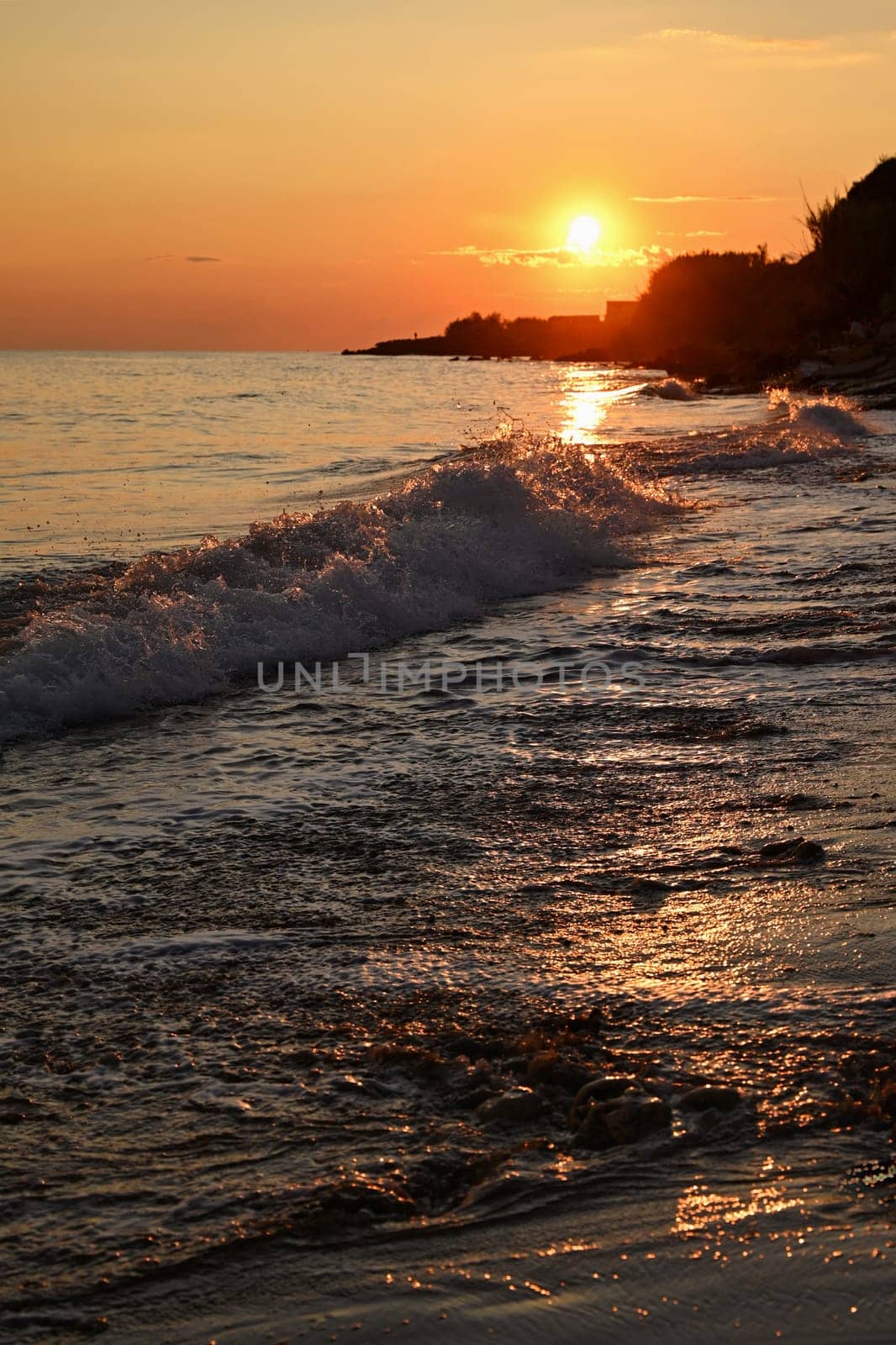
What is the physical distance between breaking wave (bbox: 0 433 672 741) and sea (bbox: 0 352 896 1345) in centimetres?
5

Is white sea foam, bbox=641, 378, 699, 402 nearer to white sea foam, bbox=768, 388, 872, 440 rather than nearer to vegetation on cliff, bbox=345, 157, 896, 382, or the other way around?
vegetation on cliff, bbox=345, 157, 896, 382

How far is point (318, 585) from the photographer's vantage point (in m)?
9.27

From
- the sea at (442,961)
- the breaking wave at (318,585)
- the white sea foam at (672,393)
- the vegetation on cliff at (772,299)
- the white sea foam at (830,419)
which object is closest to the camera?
the sea at (442,961)

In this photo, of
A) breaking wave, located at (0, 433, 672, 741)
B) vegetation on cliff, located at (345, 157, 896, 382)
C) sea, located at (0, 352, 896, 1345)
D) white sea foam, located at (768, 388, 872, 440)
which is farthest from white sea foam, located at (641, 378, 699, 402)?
sea, located at (0, 352, 896, 1345)

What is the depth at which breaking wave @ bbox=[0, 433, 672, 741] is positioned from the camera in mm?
7043

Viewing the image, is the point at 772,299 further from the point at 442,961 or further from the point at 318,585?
the point at 442,961

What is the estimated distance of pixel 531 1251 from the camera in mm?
2438

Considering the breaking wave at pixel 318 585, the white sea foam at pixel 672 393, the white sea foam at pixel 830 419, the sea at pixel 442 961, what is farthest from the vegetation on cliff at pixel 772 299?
the sea at pixel 442 961

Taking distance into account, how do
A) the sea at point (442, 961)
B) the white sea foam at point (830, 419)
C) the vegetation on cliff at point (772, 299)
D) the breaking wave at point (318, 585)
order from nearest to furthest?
the sea at point (442, 961) → the breaking wave at point (318, 585) → the white sea foam at point (830, 419) → the vegetation on cliff at point (772, 299)

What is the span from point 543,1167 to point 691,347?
2508 inches

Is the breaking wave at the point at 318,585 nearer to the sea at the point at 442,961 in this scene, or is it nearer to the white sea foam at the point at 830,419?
the sea at the point at 442,961

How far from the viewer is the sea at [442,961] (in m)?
2.40

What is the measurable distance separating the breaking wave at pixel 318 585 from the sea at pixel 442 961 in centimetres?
5

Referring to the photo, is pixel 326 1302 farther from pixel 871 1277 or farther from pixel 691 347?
pixel 691 347
